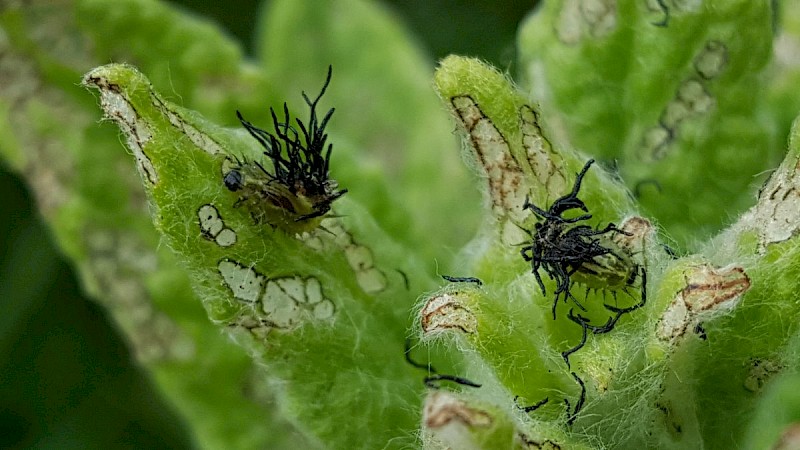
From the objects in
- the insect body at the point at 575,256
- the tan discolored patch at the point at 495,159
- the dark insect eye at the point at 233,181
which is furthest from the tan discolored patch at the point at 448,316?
the dark insect eye at the point at 233,181

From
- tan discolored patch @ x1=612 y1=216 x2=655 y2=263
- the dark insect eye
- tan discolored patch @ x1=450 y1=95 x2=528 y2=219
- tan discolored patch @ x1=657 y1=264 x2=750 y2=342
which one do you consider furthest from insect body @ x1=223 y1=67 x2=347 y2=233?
tan discolored patch @ x1=657 y1=264 x2=750 y2=342

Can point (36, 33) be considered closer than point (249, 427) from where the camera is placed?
Yes

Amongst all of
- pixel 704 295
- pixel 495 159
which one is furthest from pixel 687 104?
pixel 704 295

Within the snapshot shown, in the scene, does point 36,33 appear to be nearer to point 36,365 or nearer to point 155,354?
point 155,354

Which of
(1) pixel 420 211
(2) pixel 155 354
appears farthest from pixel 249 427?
(1) pixel 420 211

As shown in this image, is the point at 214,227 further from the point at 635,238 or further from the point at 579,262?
the point at 635,238

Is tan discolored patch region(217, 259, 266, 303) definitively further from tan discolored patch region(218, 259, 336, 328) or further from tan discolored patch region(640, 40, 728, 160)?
tan discolored patch region(640, 40, 728, 160)
